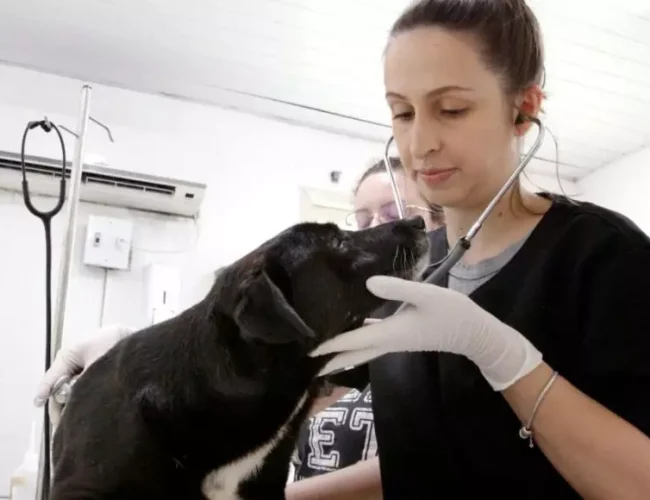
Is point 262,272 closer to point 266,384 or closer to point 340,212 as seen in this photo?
point 266,384

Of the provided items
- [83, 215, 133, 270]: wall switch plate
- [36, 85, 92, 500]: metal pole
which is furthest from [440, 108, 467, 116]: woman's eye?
[83, 215, 133, 270]: wall switch plate

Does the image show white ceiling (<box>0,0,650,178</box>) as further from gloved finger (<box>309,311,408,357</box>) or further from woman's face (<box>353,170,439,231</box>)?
gloved finger (<box>309,311,408,357</box>)

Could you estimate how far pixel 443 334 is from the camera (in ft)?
2.99

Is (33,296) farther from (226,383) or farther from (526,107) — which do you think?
(526,107)

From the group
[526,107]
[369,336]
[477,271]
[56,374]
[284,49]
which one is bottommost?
[56,374]

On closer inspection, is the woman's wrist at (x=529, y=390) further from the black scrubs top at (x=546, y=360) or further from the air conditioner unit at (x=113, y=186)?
the air conditioner unit at (x=113, y=186)

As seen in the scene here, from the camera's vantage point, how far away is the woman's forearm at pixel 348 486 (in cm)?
120

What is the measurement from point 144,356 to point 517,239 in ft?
Result: 1.87

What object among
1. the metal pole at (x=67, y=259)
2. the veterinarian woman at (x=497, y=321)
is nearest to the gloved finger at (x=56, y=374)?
the metal pole at (x=67, y=259)

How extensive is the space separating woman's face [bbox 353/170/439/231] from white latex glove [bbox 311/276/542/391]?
2.35 feet

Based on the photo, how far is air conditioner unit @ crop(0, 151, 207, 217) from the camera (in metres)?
2.53

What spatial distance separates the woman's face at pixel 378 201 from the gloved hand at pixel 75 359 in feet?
2.20

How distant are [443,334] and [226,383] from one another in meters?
0.29

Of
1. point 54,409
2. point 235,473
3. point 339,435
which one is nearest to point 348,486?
point 339,435
